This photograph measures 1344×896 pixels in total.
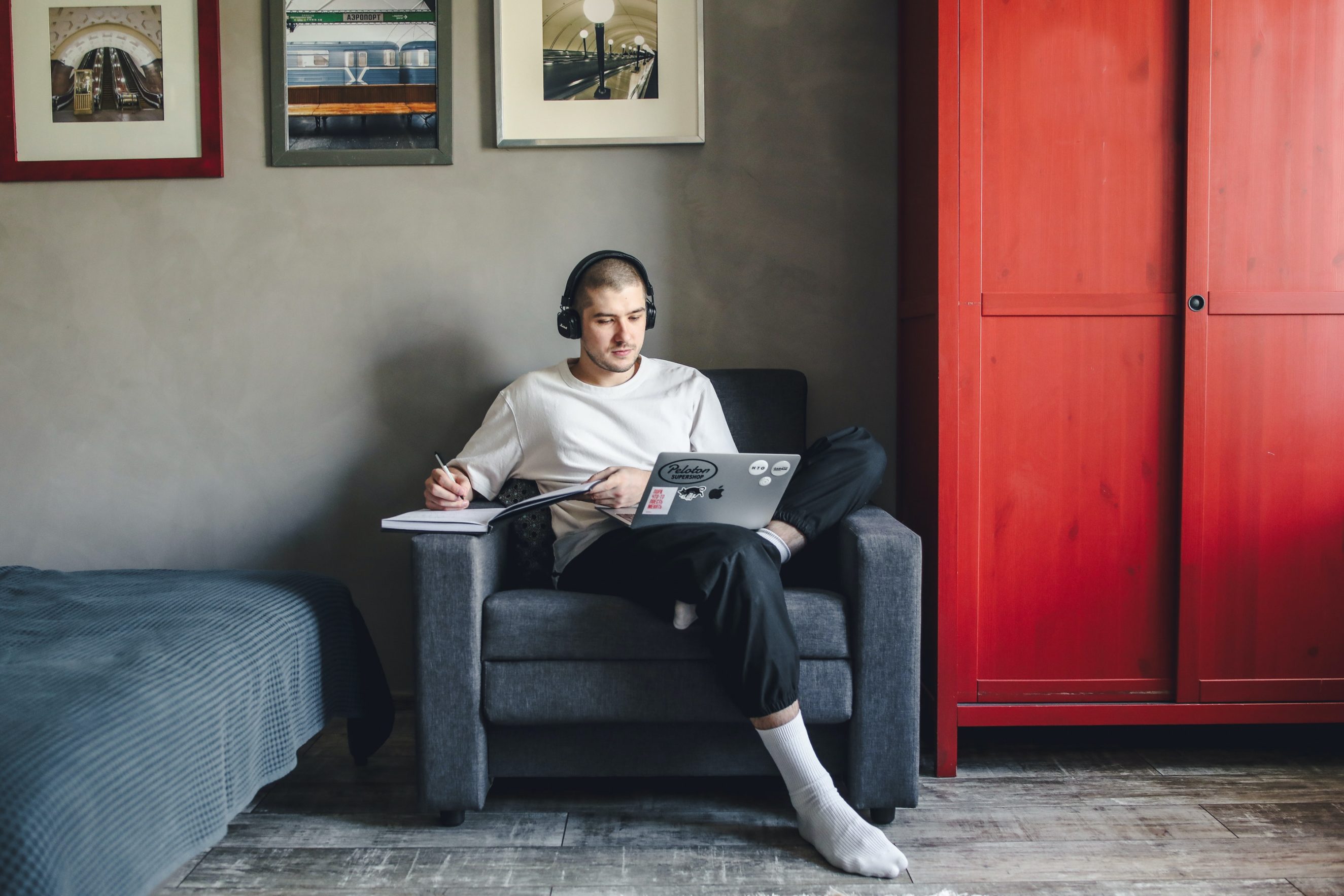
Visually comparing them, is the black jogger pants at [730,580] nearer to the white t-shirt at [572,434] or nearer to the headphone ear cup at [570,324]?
the white t-shirt at [572,434]

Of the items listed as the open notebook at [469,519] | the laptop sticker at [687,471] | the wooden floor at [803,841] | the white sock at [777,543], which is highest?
the laptop sticker at [687,471]

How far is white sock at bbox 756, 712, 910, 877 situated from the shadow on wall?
119cm

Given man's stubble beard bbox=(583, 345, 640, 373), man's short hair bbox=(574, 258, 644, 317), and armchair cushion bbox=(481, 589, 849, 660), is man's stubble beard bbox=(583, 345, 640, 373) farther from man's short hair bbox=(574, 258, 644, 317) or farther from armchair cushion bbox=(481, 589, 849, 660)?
armchair cushion bbox=(481, 589, 849, 660)

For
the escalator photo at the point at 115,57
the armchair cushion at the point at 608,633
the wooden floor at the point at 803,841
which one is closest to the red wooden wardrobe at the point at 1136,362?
the wooden floor at the point at 803,841

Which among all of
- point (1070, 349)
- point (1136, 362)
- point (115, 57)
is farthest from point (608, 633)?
point (115, 57)

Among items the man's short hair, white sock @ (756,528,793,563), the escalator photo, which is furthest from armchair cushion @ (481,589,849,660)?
the escalator photo

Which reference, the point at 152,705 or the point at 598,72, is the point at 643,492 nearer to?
the point at 152,705

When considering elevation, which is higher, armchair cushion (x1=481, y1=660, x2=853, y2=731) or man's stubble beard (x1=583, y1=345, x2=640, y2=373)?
man's stubble beard (x1=583, y1=345, x2=640, y2=373)

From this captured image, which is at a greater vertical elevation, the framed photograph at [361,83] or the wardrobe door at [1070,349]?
the framed photograph at [361,83]

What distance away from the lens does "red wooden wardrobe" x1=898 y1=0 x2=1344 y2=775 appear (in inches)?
73.3

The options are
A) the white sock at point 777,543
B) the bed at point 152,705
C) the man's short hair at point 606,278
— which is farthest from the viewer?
the man's short hair at point 606,278

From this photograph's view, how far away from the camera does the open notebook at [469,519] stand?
65.2 inches

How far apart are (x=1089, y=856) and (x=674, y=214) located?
1.67 m

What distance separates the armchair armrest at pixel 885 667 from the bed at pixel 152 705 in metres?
0.98
